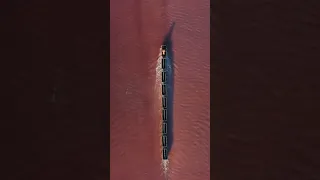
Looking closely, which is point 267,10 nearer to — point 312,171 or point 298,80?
point 298,80

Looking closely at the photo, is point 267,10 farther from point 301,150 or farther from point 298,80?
point 301,150
